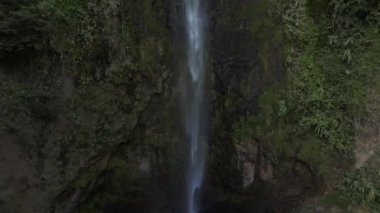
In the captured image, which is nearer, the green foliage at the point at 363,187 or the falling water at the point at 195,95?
the green foliage at the point at 363,187

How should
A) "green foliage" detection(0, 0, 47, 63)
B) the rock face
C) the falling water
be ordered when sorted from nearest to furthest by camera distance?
1. "green foliage" detection(0, 0, 47, 63)
2. the rock face
3. the falling water

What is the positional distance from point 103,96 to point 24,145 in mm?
2009

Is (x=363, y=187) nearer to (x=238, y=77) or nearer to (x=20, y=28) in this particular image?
(x=238, y=77)

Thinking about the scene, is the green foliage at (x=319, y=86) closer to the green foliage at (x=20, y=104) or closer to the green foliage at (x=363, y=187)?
the green foliage at (x=363, y=187)

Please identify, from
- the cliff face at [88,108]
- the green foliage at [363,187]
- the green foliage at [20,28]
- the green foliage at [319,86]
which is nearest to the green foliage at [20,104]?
the cliff face at [88,108]

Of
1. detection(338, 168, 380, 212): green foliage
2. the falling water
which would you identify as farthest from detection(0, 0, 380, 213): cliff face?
the falling water

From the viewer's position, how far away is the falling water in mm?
10500

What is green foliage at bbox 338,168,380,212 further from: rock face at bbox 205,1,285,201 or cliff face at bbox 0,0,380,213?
rock face at bbox 205,1,285,201

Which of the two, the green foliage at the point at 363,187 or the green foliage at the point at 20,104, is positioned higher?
the green foliage at the point at 20,104

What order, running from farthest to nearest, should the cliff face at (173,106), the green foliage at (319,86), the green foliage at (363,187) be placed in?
the green foliage at (319,86) → the green foliage at (363,187) → the cliff face at (173,106)

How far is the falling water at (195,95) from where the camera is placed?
10500mm

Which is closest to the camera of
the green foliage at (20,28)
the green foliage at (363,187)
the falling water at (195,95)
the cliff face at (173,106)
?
the green foliage at (20,28)

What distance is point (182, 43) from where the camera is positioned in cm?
1052

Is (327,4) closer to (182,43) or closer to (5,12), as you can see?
(182,43)
